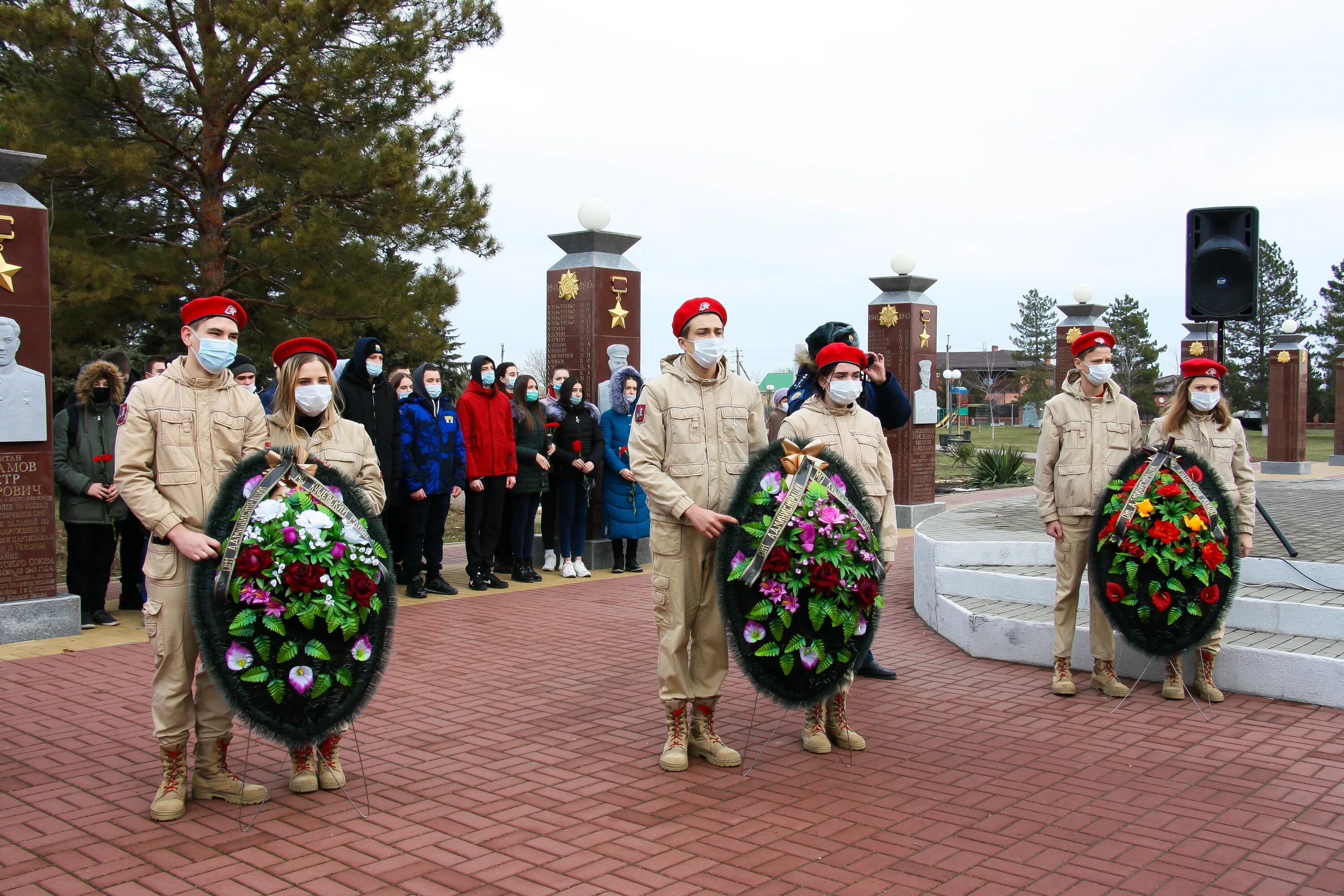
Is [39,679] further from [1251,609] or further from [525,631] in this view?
[1251,609]

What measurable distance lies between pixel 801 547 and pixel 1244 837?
2.04 metres

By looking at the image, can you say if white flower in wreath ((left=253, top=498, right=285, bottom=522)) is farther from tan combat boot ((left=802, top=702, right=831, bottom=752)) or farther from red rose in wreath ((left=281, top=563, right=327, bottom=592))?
tan combat boot ((left=802, top=702, right=831, bottom=752))

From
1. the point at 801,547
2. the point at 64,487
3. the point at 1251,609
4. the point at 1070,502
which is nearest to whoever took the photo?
the point at 801,547

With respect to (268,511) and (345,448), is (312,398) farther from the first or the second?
(268,511)

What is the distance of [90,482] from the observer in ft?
27.7

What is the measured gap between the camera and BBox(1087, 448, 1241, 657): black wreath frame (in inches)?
249

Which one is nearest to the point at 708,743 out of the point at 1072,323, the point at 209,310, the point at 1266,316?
the point at 209,310

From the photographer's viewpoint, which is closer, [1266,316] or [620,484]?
[620,484]

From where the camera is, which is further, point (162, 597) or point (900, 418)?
point (900, 418)

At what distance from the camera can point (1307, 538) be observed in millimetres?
10453

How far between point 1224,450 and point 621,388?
5.64m

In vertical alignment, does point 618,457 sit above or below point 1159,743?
above

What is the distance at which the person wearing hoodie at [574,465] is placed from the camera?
1103cm

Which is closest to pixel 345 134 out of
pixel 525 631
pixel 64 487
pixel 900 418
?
pixel 64 487
